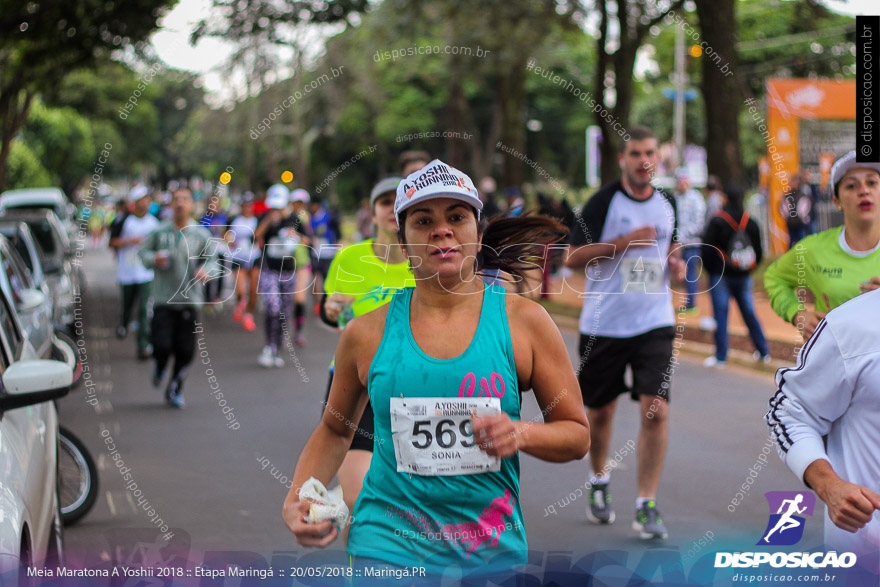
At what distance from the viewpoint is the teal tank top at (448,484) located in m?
2.97

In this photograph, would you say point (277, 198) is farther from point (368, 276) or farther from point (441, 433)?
point (441, 433)

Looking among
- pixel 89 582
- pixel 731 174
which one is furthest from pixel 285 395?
pixel 731 174

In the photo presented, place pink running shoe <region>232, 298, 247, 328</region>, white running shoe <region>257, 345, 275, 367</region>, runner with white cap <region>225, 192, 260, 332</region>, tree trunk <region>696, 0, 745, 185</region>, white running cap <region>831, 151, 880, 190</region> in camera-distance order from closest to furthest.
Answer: white running cap <region>831, 151, 880, 190</region> → white running shoe <region>257, 345, 275, 367</region> → runner with white cap <region>225, 192, 260, 332</region> → tree trunk <region>696, 0, 745, 185</region> → pink running shoe <region>232, 298, 247, 328</region>

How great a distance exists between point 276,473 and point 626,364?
267 centimetres

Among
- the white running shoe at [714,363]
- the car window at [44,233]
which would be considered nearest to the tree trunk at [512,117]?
the car window at [44,233]

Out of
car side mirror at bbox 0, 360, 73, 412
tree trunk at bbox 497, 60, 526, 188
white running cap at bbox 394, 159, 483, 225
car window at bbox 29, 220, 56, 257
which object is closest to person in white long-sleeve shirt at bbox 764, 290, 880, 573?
white running cap at bbox 394, 159, 483, 225

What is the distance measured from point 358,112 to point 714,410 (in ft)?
71.8

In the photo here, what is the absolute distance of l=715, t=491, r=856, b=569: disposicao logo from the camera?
3.14m

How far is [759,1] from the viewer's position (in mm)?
54656

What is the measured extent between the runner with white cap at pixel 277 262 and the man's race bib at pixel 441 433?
8.49m

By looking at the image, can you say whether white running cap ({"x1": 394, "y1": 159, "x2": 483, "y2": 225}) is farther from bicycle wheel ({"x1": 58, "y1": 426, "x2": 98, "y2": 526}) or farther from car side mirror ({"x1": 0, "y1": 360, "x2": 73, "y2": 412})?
bicycle wheel ({"x1": 58, "y1": 426, "x2": 98, "y2": 526})

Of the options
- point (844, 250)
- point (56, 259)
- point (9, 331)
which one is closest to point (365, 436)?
point (9, 331)

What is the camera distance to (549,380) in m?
3.04

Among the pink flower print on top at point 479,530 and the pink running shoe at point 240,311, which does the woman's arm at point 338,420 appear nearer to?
the pink flower print on top at point 479,530
